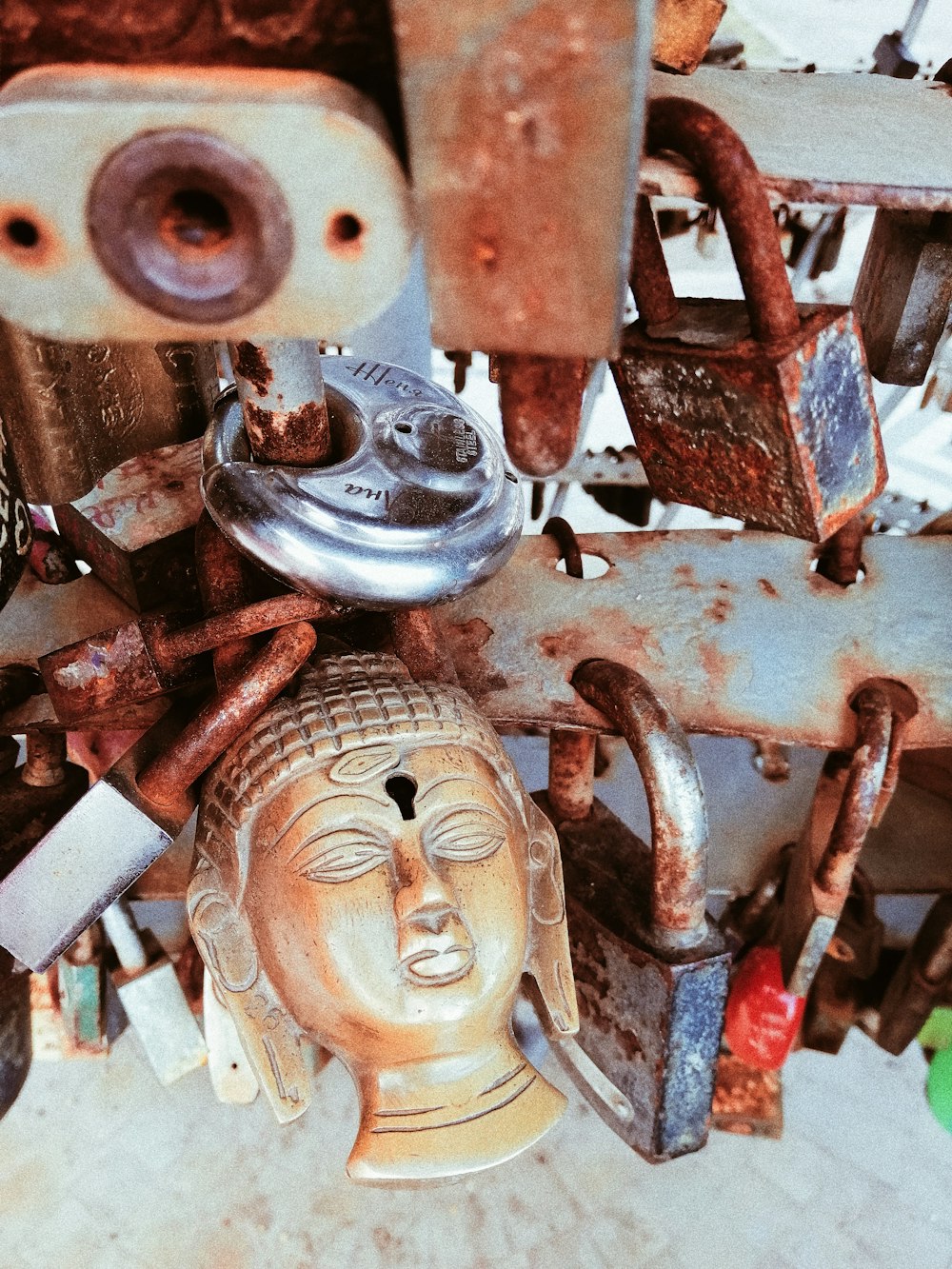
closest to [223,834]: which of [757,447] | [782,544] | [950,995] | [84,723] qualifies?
[84,723]

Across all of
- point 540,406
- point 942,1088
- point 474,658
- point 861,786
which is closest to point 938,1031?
point 942,1088

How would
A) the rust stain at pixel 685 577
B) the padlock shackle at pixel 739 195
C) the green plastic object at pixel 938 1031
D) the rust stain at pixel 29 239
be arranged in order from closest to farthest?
the rust stain at pixel 29 239
the padlock shackle at pixel 739 195
the rust stain at pixel 685 577
the green plastic object at pixel 938 1031

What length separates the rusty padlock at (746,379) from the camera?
0.67 metres

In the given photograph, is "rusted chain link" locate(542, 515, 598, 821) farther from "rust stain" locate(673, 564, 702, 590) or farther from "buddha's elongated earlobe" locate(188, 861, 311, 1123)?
"buddha's elongated earlobe" locate(188, 861, 311, 1123)

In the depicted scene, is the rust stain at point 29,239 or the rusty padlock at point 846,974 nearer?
the rust stain at point 29,239

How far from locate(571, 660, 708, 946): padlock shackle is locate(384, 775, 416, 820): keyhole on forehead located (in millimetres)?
268

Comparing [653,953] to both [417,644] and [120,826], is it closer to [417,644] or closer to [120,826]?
[417,644]

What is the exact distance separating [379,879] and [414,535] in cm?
35

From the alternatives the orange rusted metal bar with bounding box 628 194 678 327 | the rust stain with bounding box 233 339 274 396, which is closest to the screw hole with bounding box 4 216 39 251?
the rust stain with bounding box 233 339 274 396

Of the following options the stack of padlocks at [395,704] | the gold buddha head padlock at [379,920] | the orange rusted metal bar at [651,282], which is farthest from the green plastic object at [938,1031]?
the orange rusted metal bar at [651,282]

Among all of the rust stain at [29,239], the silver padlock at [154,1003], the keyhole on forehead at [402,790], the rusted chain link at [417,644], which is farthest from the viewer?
the silver padlock at [154,1003]

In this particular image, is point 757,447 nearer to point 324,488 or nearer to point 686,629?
point 324,488

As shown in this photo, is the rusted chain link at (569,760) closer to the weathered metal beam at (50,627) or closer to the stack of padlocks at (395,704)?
the stack of padlocks at (395,704)

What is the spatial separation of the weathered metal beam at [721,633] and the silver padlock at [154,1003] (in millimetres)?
783
